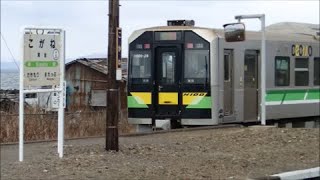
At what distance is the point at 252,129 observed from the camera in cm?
1532

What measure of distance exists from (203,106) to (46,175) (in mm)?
8943

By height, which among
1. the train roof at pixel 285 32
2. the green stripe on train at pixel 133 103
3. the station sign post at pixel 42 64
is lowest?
the green stripe on train at pixel 133 103

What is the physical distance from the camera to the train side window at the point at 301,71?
64.7 ft

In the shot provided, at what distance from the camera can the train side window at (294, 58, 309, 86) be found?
19719 mm

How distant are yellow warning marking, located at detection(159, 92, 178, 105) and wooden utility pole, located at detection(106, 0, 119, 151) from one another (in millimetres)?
6636

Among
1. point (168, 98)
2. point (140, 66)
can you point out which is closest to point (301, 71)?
point (168, 98)

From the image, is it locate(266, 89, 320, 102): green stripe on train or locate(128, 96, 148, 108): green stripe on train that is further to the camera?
locate(266, 89, 320, 102): green stripe on train

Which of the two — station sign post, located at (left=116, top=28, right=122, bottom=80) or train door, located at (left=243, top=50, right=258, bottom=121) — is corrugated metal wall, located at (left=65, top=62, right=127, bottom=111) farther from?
station sign post, located at (left=116, top=28, right=122, bottom=80)

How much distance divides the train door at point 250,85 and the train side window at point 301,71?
76.3 inches

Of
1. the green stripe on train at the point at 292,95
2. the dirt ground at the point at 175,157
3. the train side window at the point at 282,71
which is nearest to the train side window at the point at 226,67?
the green stripe on train at the point at 292,95

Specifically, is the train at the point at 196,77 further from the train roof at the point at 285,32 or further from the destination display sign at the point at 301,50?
the destination display sign at the point at 301,50

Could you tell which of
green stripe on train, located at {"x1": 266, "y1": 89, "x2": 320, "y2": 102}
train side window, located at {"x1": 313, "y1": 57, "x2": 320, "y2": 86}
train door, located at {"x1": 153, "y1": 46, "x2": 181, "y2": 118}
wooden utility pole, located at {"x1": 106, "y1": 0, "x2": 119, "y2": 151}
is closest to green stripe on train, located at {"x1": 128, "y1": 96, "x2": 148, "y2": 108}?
train door, located at {"x1": 153, "y1": 46, "x2": 181, "y2": 118}

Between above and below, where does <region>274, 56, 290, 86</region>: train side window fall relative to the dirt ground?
above

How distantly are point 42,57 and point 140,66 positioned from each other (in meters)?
8.17
